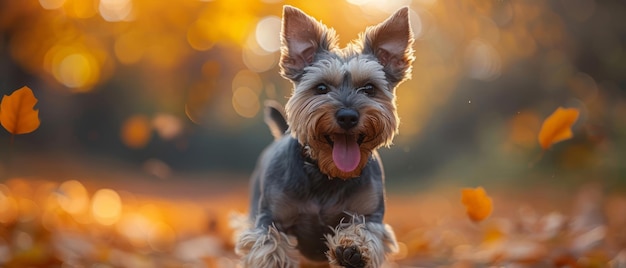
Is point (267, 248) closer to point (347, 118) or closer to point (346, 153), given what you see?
point (346, 153)

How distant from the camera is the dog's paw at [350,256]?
4008 millimetres

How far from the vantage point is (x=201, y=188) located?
44.4 feet

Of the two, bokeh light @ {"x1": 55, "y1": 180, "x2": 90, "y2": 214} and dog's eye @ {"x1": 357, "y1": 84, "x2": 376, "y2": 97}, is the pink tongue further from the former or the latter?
bokeh light @ {"x1": 55, "y1": 180, "x2": 90, "y2": 214}

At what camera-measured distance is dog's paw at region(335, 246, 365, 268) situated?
4.01 meters

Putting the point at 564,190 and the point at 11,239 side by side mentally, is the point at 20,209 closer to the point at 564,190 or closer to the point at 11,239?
the point at 11,239

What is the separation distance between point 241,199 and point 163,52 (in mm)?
3447

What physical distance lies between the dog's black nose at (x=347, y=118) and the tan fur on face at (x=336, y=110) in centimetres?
3

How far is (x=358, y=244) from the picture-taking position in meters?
4.06

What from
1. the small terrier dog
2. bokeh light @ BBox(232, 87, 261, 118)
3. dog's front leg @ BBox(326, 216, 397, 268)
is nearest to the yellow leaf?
the small terrier dog

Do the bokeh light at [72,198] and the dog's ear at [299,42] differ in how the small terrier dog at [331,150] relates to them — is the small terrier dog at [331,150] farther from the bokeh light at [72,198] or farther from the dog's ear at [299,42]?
the bokeh light at [72,198]

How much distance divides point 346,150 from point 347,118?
26cm

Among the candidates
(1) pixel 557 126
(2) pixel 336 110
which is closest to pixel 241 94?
(1) pixel 557 126

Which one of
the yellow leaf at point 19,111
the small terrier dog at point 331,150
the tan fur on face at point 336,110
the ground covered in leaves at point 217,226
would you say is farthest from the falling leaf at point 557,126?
the yellow leaf at point 19,111

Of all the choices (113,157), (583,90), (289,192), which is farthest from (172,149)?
(289,192)
